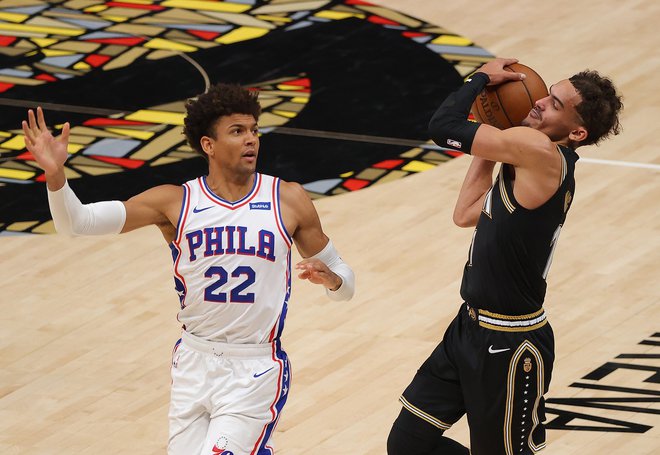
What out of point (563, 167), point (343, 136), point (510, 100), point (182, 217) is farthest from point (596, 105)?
point (343, 136)

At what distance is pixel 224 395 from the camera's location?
231 inches

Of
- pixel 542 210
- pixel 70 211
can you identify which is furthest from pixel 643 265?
pixel 70 211

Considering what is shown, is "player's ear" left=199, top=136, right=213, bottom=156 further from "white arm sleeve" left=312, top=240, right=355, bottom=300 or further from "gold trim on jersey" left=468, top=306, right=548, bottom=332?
"gold trim on jersey" left=468, top=306, right=548, bottom=332

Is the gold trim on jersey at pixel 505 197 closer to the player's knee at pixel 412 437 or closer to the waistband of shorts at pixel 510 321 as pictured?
the waistband of shorts at pixel 510 321

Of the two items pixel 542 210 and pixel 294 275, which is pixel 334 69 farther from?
pixel 542 210

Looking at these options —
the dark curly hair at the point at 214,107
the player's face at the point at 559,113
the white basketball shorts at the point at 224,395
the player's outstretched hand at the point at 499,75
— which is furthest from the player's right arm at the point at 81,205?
the player's face at the point at 559,113

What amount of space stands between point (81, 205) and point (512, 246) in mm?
1736

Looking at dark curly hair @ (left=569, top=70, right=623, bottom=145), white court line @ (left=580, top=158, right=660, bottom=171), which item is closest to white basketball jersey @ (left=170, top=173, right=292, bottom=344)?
dark curly hair @ (left=569, top=70, right=623, bottom=145)

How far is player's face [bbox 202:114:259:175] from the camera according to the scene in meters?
5.95

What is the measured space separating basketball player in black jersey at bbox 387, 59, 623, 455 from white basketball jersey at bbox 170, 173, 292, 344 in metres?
0.76

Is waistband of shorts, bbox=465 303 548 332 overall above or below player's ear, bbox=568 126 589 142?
below

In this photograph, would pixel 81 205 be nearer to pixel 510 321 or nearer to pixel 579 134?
pixel 510 321

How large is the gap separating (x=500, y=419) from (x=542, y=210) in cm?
92

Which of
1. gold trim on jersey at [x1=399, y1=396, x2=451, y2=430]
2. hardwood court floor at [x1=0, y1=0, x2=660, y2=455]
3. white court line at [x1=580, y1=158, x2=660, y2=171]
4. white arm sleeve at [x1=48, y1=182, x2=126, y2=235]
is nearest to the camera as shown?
white arm sleeve at [x1=48, y1=182, x2=126, y2=235]
